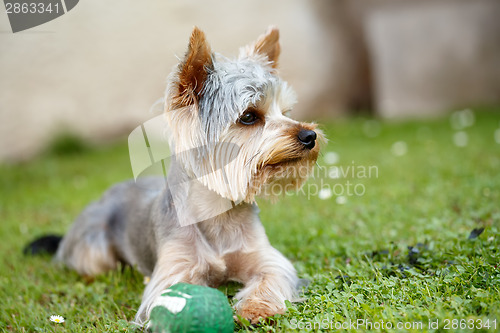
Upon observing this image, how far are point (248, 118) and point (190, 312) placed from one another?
1.43m

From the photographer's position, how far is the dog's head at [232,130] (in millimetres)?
3350

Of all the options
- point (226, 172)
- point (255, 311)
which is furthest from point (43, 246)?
point (255, 311)

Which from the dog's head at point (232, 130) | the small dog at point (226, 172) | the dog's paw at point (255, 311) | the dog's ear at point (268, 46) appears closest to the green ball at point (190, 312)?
the dog's paw at point (255, 311)

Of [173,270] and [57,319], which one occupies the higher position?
[173,270]

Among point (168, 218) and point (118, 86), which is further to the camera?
point (118, 86)

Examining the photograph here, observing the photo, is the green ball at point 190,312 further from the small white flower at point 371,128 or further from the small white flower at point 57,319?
the small white flower at point 371,128

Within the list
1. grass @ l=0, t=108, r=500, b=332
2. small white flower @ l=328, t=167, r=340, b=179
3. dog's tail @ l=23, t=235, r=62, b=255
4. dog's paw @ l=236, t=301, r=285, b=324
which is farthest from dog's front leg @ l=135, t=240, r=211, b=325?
small white flower @ l=328, t=167, r=340, b=179

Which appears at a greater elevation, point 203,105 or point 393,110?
point 203,105

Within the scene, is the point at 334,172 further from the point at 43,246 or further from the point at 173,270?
the point at 173,270

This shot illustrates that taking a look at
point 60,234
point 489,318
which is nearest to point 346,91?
point 60,234

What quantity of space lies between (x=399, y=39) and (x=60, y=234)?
27.8ft

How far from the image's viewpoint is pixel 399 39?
11062 mm

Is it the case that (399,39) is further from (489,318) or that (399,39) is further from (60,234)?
(489,318)

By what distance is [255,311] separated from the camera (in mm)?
3090
